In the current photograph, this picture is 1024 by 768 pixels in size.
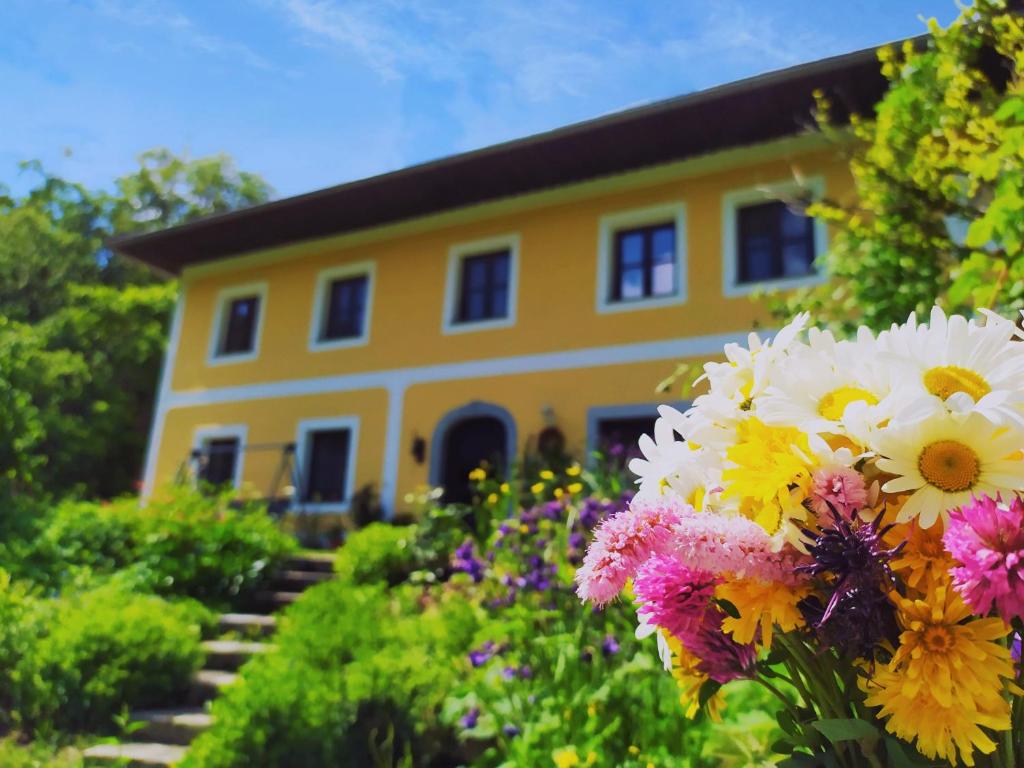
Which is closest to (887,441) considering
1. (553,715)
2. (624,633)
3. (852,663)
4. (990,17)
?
(852,663)

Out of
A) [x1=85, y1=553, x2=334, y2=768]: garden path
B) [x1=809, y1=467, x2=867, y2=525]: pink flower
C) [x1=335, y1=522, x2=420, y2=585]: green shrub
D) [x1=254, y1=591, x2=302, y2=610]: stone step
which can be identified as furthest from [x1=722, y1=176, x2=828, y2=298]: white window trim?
[x1=809, y1=467, x2=867, y2=525]: pink flower

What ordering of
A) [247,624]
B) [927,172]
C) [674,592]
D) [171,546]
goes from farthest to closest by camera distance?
[171,546] → [247,624] → [927,172] → [674,592]

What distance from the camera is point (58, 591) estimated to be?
5691 millimetres

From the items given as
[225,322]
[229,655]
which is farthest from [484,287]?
[229,655]

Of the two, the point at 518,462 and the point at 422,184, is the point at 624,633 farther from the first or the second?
the point at 422,184

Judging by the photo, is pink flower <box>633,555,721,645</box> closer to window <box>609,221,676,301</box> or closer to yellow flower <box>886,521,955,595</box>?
yellow flower <box>886,521,955,595</box>

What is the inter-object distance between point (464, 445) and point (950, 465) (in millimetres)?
9435

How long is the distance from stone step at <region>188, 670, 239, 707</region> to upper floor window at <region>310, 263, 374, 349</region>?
6.76 m

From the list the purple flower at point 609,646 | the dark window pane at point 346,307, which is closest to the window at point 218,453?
the dark window pane at point 346,307

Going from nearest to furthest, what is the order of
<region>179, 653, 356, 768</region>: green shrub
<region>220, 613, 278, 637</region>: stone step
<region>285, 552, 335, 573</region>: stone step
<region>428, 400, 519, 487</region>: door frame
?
<region>179, 653, 356, 768</region>: green shrub
<region>220, 613, 278, 637</region>: stone step
<region>285, 552, 335, 573</region>: stone step
<region>428, 400, 519, 487</region>: door frame

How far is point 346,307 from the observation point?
1166cm

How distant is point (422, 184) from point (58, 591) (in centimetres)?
658

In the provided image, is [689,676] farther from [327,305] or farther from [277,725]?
[327,305]

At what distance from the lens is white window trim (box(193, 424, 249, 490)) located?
11.4 m
